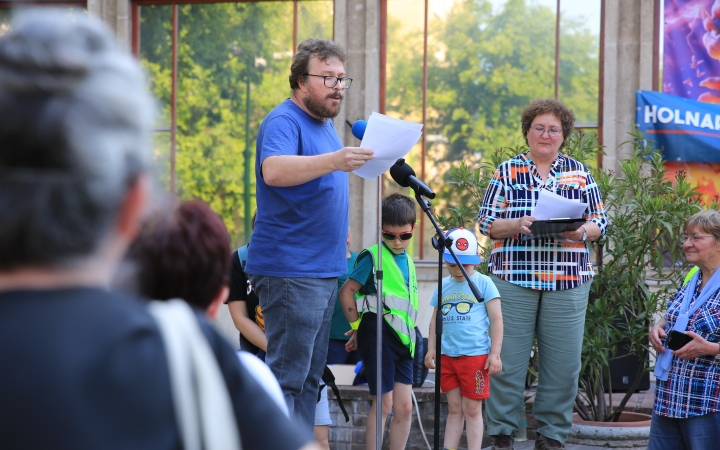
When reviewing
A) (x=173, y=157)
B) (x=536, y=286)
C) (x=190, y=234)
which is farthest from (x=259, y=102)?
(x=190, y=234)

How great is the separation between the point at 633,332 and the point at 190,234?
4.14 meters

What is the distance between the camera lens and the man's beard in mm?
3605

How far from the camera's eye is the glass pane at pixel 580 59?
7.32 metres

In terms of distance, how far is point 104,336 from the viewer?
82 cm

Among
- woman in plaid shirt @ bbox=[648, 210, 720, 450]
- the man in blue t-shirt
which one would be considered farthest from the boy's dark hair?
woman in plaid shirt @ bbox=[648, 210, 720, 450]

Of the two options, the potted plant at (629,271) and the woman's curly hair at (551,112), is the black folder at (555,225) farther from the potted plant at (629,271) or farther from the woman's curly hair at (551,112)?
the potted plant at (629,271)

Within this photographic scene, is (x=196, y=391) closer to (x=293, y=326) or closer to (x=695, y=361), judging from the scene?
(x=293, y=326)

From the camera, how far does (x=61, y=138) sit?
2.59 feet

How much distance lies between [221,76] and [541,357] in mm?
4755

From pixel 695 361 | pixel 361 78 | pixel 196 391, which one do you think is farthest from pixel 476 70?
pixel 196 391

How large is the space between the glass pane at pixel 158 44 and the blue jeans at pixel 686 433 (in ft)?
18.9

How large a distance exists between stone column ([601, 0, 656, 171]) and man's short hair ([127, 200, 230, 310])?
20.0ft

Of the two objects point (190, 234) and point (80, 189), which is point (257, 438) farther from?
point (190, 234)

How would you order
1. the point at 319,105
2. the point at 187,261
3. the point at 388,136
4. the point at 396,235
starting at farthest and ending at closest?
the point at 396,235 < the point at 319,105 < the point at 388,136 < the point at 187,261
